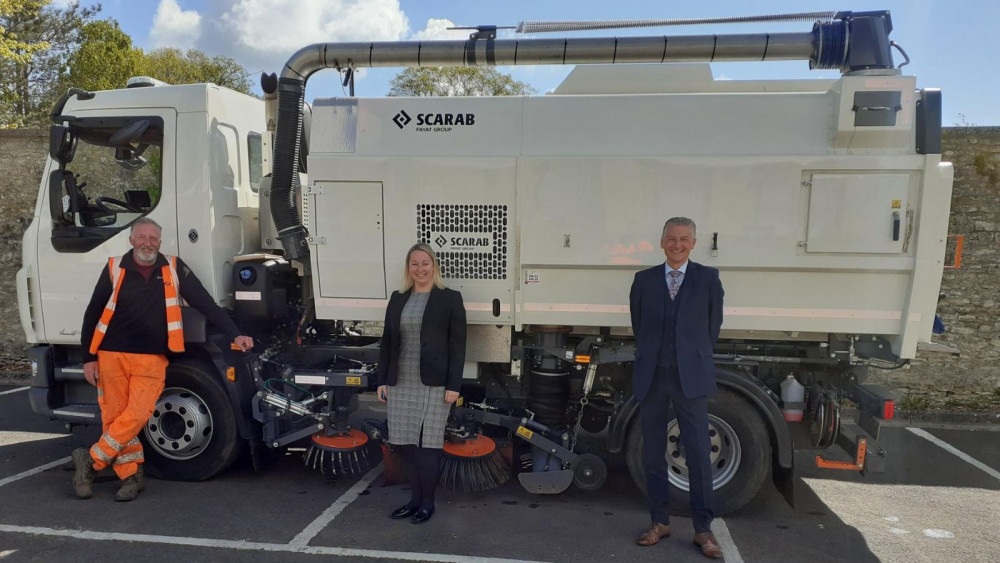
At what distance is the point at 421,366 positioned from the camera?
3.89m

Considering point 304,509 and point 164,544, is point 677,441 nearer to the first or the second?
point 304,509

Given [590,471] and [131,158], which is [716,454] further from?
[131,158]

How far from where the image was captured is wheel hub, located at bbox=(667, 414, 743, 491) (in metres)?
4.07

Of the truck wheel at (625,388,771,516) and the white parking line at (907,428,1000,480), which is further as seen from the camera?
the white parking line at (907,428,1000,480)

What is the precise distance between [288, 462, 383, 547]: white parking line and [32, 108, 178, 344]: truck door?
7.00 ft

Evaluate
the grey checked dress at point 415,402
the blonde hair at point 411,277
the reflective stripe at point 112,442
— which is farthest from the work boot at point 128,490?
the blonde hair at point 411,277

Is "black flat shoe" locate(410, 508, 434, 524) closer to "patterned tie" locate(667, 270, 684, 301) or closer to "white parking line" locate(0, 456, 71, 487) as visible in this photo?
"patterned tie" locate(667, 270, 684, 301)

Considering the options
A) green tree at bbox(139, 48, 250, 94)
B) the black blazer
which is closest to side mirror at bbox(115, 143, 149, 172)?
the black blazer

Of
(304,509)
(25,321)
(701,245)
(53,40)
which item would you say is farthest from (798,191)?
(53,40)

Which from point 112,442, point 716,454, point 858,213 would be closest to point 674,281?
point 858,213

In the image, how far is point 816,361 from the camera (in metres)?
4.05

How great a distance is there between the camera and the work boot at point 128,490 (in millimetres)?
4328

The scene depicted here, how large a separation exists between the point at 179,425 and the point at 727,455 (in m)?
3.83

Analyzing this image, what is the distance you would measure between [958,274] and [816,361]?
159 inches
